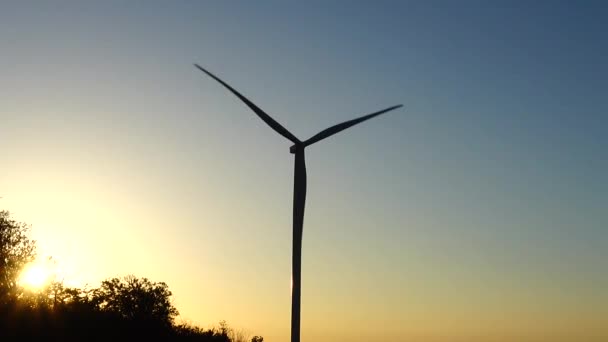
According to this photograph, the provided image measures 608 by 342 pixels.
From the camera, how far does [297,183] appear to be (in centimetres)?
5278

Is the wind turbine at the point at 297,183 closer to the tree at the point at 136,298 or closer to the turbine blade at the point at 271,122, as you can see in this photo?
the turbine blade at the point at 271,122

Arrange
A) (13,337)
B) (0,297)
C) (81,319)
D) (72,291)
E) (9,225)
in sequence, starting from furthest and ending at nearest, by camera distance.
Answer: (72,291), (9,225), (0,297), (81,319), (13,337)

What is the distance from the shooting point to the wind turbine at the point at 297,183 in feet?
157

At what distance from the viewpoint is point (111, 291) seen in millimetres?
154000

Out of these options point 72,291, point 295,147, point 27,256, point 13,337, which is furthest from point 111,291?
point 295,147

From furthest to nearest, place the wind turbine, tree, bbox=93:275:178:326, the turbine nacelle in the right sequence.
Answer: tree, bbox=93:275:178:326 < the turbine nacelle < the wind turbine

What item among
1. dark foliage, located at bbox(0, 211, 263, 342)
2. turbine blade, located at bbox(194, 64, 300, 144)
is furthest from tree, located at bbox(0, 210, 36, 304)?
turbine blade, located at bbox(194, 64, 300, 144)

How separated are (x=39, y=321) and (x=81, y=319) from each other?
6.95 m

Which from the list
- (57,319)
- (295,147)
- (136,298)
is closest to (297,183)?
(295,147)

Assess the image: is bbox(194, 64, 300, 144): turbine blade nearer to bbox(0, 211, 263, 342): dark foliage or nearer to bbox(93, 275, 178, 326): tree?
bbox(0, 211, 263, 342): dark foliage

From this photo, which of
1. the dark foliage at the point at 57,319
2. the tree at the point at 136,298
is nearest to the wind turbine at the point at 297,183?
the dark foliage at the point at 57,319

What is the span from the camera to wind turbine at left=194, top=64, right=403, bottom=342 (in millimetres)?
47844

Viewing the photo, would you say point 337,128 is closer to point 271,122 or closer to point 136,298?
point 271,122

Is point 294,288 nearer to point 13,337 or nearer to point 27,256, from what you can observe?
point 13,337
